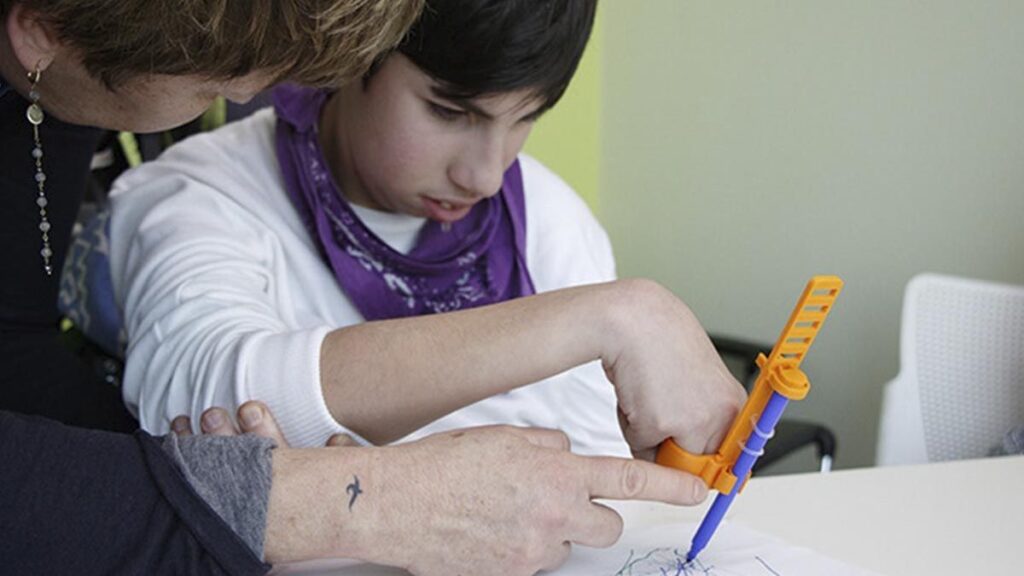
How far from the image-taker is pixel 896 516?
1000mm

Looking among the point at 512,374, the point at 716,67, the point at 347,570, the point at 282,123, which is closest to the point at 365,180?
the point at 282,123

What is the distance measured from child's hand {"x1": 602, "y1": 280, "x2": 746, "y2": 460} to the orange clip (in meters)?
0.02

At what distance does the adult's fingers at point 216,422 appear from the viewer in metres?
0.97

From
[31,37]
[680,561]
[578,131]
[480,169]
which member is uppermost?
[31,37]

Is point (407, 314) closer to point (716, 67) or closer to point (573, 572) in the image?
point (573, 572)

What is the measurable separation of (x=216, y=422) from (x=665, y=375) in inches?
14.0

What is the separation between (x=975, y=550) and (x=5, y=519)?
70cm

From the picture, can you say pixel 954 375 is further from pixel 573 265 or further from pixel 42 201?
pixel 42 201

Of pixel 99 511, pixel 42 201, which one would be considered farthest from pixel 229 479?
pixel 42 201

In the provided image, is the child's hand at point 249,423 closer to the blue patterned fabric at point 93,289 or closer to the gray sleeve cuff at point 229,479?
the gray sleeve cuff at point 229,479

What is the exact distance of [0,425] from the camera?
2.56 feet

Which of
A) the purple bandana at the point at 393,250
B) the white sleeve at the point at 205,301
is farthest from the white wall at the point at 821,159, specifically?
the white sleeve at the point at 205,301

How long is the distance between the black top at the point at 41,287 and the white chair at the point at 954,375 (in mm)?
1068

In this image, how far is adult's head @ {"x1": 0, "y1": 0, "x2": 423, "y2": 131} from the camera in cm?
85
